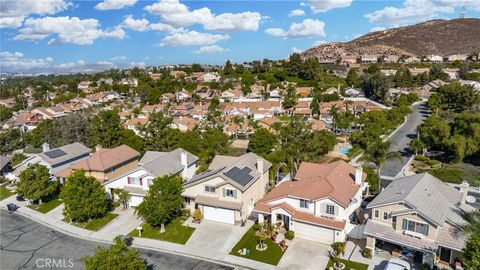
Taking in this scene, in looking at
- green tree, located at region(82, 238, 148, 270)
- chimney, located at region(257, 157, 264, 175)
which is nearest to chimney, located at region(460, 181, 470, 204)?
chimney, located at region(257, 157, 264, 175)

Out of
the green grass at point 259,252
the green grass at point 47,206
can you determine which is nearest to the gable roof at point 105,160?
the green grass at point 47,206

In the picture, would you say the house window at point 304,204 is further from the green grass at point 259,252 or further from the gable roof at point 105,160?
the gable roof at point 105,160

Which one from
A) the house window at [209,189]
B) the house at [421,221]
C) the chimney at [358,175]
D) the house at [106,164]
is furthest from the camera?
the house at [106,164]

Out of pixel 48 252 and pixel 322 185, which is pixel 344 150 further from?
pixel 48 252

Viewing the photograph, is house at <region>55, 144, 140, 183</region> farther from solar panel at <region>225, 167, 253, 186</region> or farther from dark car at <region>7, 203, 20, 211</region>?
solar panel at <region>225, 167, 253, 186</region>

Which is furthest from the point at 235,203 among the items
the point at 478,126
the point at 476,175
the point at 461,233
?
the point at 478,126

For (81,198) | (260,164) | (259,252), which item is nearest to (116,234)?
(81,198)
